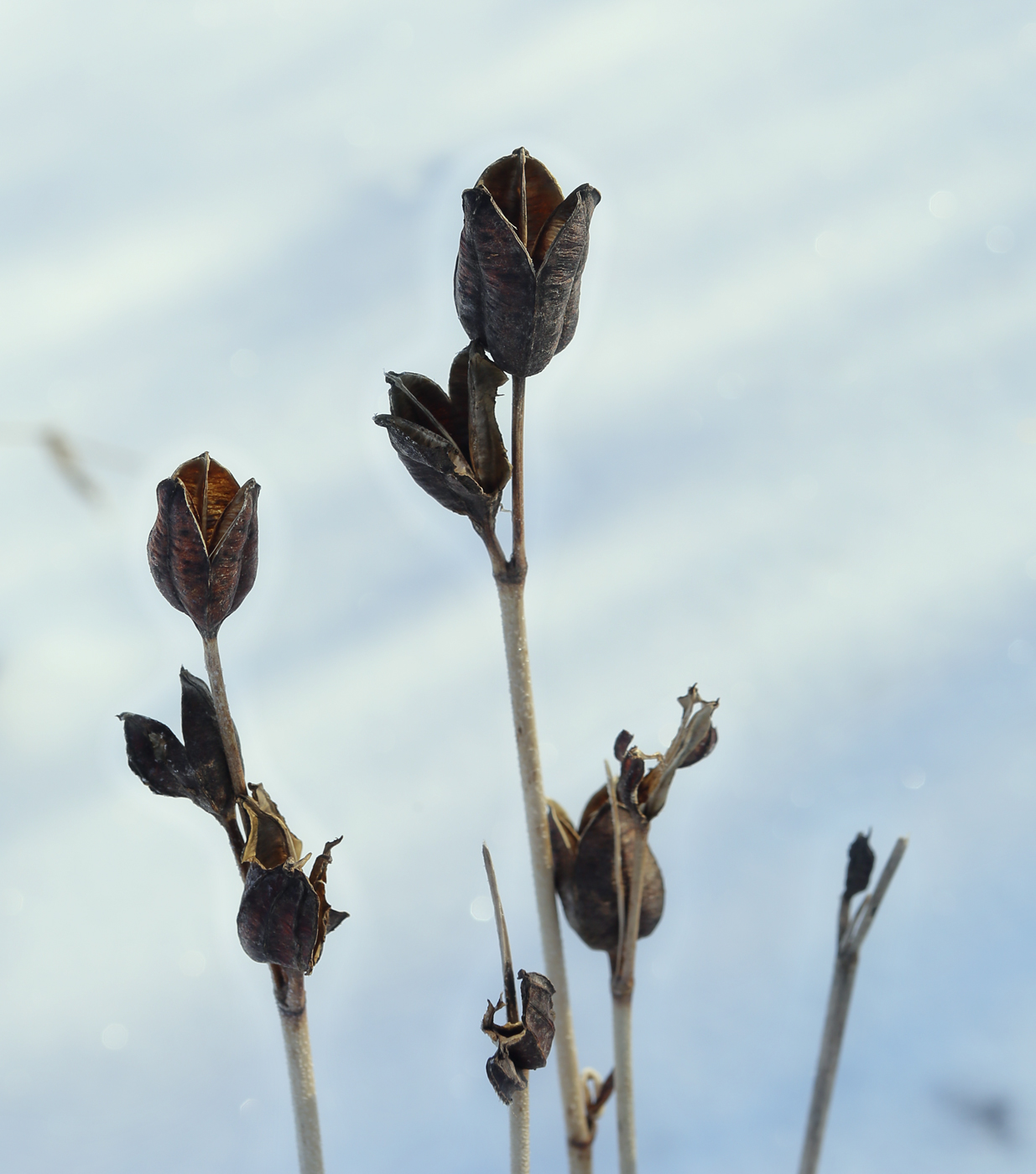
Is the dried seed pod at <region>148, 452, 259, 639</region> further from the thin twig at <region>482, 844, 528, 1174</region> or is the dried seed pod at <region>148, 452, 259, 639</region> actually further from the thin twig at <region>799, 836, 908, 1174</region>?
the thin twig at <region>799, 836, 908, 1174</region>

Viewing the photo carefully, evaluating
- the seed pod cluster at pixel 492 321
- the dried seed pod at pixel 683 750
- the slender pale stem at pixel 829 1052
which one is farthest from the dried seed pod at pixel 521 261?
the slender pale stem at pixel 829 1052

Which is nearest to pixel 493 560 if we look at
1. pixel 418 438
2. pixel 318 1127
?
pixel 418 438

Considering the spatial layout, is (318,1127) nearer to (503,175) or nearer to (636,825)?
(636,825)

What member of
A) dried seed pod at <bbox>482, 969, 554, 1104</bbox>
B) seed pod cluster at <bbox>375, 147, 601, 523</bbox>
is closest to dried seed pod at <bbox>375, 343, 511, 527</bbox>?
seed pod cluster at <bbox>375, 147, 601, 523</bbox>

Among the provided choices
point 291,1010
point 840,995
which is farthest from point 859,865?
point 291,1010

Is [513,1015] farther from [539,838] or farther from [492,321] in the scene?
[492,321]

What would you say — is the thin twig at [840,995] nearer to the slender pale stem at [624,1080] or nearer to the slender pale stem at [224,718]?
the slender pale stem at [624,1080]

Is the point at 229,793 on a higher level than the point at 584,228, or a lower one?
lower
